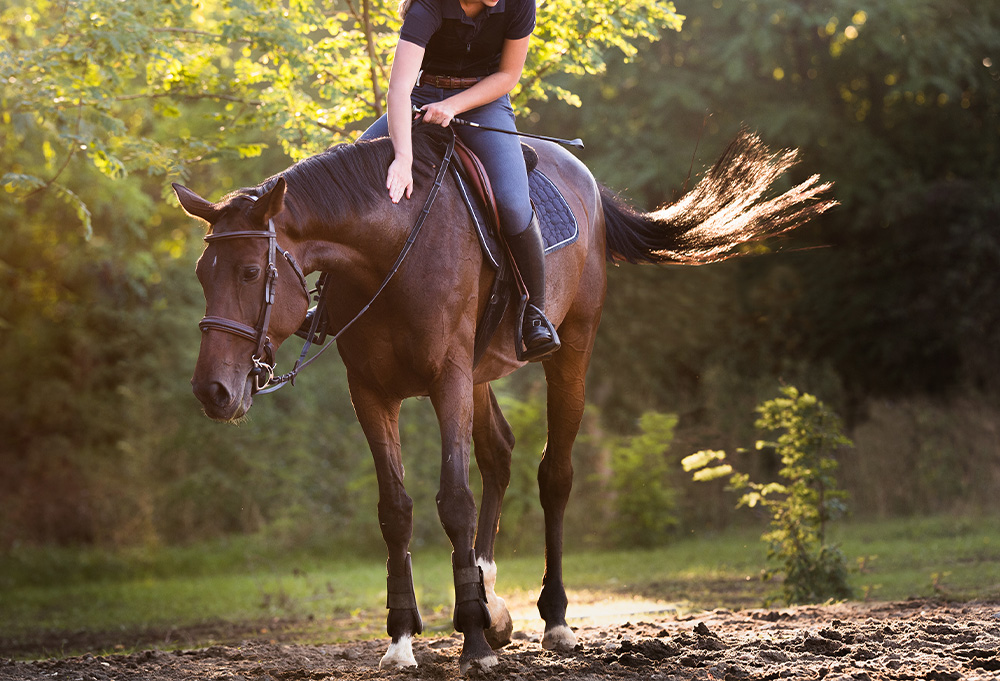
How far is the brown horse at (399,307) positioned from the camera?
3840 mm

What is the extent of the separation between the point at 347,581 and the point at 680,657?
7.40m

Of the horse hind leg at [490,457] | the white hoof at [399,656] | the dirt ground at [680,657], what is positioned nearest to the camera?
the dirt ground at [680,657]

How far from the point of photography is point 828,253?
1769 centimetres

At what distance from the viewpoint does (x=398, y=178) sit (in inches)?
172

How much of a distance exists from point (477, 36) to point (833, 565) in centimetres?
507

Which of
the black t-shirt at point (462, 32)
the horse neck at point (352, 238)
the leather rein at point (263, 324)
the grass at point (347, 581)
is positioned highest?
the black t-shirt at point (462, 32)

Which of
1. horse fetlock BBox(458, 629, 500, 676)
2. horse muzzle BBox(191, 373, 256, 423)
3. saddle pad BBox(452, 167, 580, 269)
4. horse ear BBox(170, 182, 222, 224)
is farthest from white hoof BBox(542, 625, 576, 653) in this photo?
horse ear BBox(170, 182, 222, 224)

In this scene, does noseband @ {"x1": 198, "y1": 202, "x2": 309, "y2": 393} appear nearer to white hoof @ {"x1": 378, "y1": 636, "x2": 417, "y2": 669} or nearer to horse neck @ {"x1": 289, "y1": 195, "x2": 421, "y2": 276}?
horse neck @ {"x1": 289, "y1": 195, "x2": 421, "y2": 276}

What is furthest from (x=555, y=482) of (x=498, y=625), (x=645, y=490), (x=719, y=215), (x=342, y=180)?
(x=645, y=490)

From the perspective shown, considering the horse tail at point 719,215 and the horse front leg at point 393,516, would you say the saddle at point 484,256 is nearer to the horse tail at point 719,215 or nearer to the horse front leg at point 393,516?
the horse front leg at point 393,516

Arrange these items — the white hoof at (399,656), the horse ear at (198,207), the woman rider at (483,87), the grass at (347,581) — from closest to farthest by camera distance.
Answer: the horse ear at (198,207)
the woman rider at (483,87)
the white hoof at (399,656)
the grass at (347,581)

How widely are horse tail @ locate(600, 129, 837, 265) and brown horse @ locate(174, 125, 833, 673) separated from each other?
0.02 m

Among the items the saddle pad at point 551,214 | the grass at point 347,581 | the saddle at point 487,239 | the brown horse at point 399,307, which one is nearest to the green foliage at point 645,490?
the grass at point 347,581

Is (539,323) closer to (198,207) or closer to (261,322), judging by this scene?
(261,322)
